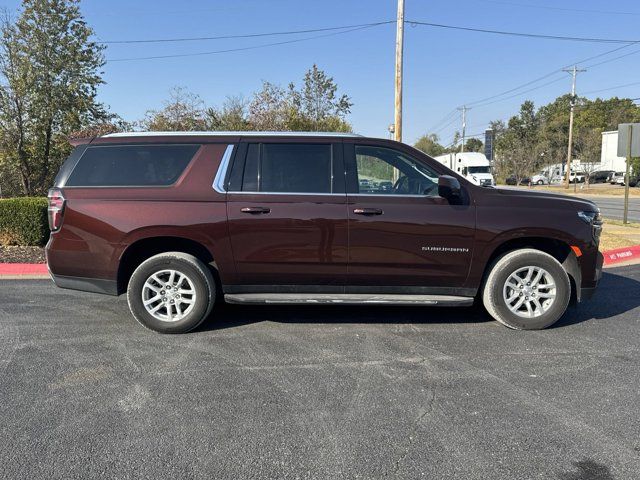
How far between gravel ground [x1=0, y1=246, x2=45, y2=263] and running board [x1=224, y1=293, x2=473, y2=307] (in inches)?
210

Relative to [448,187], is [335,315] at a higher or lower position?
lower

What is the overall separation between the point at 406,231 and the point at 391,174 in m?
0.64

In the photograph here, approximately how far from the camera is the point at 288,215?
15.1 feet

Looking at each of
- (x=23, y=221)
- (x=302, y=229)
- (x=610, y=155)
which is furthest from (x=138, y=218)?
(x=610, y=155)

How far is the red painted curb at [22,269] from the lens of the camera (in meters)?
7.65

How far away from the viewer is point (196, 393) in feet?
11.4

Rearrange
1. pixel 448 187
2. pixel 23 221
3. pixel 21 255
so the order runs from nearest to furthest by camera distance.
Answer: pixel 448 187 → pixel 21 255 → pixel 23 221

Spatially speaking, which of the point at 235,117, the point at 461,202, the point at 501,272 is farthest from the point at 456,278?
the point at 235,117

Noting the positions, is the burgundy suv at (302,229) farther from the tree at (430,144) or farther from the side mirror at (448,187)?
the tree at (430,144)

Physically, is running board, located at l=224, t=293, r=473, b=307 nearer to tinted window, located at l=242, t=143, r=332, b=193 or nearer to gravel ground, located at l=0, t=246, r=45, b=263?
tinted window, located at l=242, t=143, r=332, b=193

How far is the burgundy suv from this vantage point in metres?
4.62

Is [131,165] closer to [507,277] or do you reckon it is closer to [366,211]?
[366,211]

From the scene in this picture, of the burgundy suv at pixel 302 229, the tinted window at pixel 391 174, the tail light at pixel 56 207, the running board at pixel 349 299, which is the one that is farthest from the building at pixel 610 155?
the tail light at pixel 56 207

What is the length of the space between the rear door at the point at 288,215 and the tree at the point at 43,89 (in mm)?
10757
